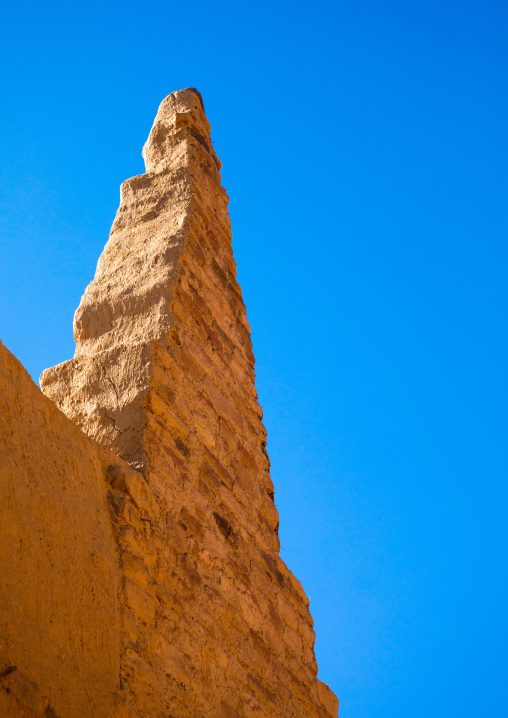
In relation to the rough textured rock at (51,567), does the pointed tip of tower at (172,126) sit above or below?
above

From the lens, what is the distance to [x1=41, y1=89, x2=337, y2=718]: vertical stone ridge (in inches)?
78.4

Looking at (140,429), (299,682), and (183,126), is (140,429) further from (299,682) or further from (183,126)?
(183,126)

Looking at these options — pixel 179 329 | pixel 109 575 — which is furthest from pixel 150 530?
pixel 179 329

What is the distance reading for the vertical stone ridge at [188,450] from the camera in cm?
199

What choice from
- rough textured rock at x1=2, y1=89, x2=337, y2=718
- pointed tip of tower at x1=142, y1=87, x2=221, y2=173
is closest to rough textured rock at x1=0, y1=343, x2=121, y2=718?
rough textured rock at x1=2, y1=89, x2=337, y2=718

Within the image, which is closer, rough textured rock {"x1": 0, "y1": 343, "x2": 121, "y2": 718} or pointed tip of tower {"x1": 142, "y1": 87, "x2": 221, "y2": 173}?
rough textured rock {"x1": 0, "y1": 343, "x2": 121, "y2": 718}

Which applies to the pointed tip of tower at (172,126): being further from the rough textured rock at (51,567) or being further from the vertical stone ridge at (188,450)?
the rough textured rock at (51,567)

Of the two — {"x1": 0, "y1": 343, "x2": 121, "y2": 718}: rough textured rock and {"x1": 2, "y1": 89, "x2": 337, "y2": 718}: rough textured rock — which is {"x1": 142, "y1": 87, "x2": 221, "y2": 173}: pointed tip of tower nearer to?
{"x1": 2, "y1": 89, "x2": 337, "y2": 718}: rough textured rock

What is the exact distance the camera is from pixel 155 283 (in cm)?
263

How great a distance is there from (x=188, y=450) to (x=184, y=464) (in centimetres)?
7

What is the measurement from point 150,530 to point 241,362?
4.24ft

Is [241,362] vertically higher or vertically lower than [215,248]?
lower

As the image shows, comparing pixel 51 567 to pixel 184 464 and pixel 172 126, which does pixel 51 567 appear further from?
pixel 172 126

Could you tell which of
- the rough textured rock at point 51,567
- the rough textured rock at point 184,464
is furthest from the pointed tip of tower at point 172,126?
the rough textured rock at point 51,567
